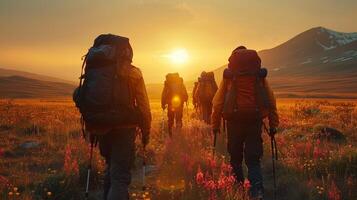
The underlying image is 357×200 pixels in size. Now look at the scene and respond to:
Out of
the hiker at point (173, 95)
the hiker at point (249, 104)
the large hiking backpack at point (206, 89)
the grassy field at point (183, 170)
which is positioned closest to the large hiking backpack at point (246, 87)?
the hiker at point (249, 104)

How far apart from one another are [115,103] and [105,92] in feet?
0.61

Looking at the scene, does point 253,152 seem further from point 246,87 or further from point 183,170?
point 183,170

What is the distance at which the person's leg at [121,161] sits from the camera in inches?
243

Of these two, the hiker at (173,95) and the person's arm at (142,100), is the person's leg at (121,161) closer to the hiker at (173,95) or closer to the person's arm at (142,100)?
the person's arm at (142,100)

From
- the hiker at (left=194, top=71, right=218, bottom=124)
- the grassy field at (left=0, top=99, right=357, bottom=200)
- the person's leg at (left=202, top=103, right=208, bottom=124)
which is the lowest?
the grassy field at (left=0, top=99, right=357, bottom=200)

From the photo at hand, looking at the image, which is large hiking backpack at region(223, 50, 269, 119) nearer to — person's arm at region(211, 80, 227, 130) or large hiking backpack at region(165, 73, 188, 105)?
person's arm at region(211, 80, 227, 130)

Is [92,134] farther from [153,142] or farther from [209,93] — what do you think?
[209,93]

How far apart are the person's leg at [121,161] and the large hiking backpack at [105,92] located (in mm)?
195

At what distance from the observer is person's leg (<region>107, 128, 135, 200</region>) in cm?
617

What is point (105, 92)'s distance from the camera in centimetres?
612

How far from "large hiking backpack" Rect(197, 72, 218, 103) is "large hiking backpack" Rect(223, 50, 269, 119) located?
10.8 metres

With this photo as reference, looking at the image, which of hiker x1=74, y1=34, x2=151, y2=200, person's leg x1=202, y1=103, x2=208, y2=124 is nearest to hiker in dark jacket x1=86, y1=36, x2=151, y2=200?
hiker x1=74, y1=34, x2=151, y2=200

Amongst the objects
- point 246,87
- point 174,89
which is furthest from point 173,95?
point 246,87

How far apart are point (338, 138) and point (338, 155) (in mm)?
5131
